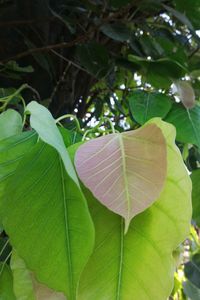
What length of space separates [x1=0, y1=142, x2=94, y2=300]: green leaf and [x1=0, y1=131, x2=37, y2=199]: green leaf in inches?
0.7

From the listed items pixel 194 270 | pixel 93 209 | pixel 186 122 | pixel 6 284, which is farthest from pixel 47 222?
pixel 194 270

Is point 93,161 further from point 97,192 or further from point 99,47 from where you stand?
point 99,47

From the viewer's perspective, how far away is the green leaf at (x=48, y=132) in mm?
287

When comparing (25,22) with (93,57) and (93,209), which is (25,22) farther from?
(93,209)

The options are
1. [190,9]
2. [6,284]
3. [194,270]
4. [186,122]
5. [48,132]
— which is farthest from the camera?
[194,270]

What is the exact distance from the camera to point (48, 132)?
31cm

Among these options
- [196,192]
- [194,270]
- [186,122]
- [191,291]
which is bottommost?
[191,291]

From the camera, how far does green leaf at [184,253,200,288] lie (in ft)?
3.43

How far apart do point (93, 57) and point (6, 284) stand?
537 mm

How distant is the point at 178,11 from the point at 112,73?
0.24 meters

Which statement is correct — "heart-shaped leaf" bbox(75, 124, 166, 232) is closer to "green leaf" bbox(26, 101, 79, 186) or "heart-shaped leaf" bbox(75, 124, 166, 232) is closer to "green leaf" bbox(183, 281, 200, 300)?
"green leaf" bbox(26, 101, 79, 186)

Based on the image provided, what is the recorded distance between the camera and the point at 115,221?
0.34 metres

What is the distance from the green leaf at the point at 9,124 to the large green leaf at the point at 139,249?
9cm

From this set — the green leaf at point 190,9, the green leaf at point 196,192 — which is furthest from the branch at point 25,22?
the green leaf at point 196,192
